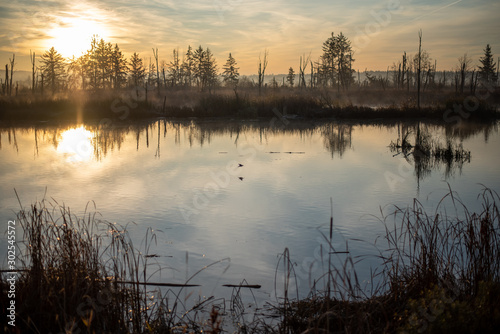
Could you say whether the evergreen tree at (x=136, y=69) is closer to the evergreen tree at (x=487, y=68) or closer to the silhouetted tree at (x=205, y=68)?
the silhouetted tree at (x=205, y=68)

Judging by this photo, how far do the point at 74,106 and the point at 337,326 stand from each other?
23894 millimetres

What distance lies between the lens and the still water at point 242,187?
15.9 feet

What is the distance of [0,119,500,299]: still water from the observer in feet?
15.9


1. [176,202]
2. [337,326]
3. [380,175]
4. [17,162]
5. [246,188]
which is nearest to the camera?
[337,326]

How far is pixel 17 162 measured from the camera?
11227mm

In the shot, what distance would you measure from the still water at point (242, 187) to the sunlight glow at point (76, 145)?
0.04m

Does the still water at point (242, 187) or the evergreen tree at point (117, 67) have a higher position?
the evergreen tree at point (117, 67)

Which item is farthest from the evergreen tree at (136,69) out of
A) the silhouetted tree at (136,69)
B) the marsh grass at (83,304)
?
the marsh grass at (83,304)

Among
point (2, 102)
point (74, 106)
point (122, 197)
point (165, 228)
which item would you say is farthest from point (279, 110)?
point (165, 228)

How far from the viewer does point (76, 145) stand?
14.2m

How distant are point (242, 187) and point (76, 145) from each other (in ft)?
26.2

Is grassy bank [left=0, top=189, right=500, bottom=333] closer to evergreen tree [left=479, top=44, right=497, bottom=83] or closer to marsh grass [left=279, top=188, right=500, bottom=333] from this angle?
marsh grass [left=279, top=188, right=500, bottom=333]

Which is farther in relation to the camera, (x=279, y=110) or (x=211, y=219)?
(x=279, y=110)

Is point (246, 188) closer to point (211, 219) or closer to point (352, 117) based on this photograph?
point (211, 219)
